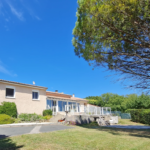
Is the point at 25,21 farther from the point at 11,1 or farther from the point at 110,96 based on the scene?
the point at 110,96

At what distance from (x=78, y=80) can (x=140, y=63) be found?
31532 millimetres

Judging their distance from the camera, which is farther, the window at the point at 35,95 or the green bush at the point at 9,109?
the window at the point at 35,95

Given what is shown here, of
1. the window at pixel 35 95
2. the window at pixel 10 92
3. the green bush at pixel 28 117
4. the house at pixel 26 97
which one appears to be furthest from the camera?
the window at pixel 35 95

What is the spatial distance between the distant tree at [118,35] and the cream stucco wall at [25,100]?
12250mm

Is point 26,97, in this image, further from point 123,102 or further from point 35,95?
point 123,102

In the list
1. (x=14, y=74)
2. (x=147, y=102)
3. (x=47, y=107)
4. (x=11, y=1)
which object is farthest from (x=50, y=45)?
(x=147, y=102)

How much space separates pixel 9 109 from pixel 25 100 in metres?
3.17

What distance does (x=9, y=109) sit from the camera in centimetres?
1767

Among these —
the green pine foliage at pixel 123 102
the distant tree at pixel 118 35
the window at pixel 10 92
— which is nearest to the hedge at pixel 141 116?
the green pine foliage at pixel 123 102

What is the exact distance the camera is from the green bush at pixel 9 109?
17.4 meters

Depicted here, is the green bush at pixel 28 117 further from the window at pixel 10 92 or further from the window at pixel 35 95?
the window at pixel 35 95

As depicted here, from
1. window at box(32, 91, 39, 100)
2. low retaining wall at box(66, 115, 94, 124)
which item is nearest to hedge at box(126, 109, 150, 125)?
low retaining wall at box(66, 115, 94, 124)

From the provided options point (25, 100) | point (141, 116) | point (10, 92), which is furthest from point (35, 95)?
point (141, 116)

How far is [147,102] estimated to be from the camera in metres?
30.5
